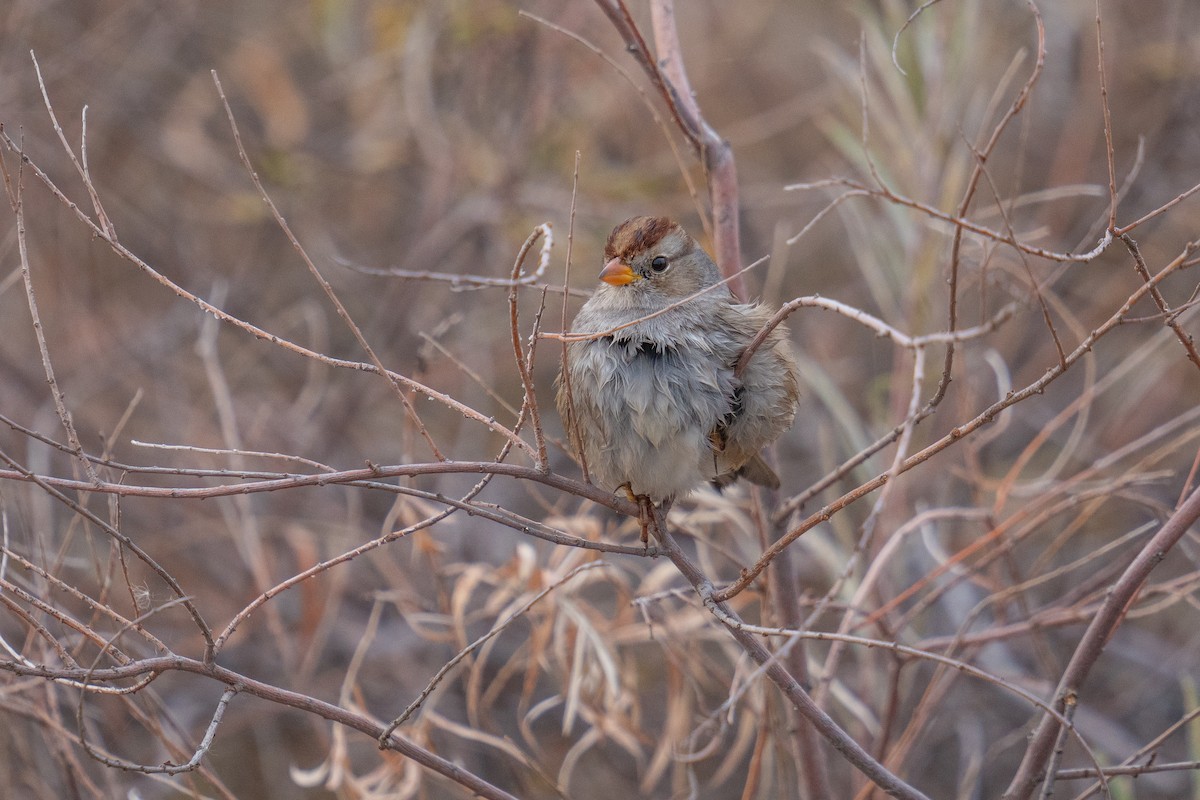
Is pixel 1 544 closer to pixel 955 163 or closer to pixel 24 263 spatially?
pixel 24 263

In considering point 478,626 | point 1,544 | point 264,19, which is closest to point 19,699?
point 1,544

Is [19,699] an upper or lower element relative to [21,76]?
lower

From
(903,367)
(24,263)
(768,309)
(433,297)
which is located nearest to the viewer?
(24,263)

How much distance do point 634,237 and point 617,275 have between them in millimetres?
113

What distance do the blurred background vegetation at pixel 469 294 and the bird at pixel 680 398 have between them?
0.99 meters

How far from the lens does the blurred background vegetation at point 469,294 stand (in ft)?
12.6

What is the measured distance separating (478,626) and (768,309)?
2.34 metres

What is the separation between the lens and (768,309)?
100 inches

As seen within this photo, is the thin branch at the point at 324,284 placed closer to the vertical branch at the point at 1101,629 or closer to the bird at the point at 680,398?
the bird at the point at 680,398

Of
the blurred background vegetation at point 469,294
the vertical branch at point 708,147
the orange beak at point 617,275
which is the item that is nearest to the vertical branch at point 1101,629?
the vertical branch at point 708,147

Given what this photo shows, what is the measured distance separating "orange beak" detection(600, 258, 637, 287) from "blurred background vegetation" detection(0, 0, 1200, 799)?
91cm

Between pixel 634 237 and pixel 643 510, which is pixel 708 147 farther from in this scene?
pixel 643 510

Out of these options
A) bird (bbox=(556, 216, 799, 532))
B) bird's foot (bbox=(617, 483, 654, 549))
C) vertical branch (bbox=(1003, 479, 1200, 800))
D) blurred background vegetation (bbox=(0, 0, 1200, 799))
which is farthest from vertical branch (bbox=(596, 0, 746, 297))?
vertical branch (bbox=(1003, 479, 1200, 800))

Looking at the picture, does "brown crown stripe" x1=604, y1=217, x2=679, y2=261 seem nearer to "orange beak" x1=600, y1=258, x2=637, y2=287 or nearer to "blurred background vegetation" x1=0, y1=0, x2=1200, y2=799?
"orange beak" x1=600, y1=258, x2=637, y2=287
